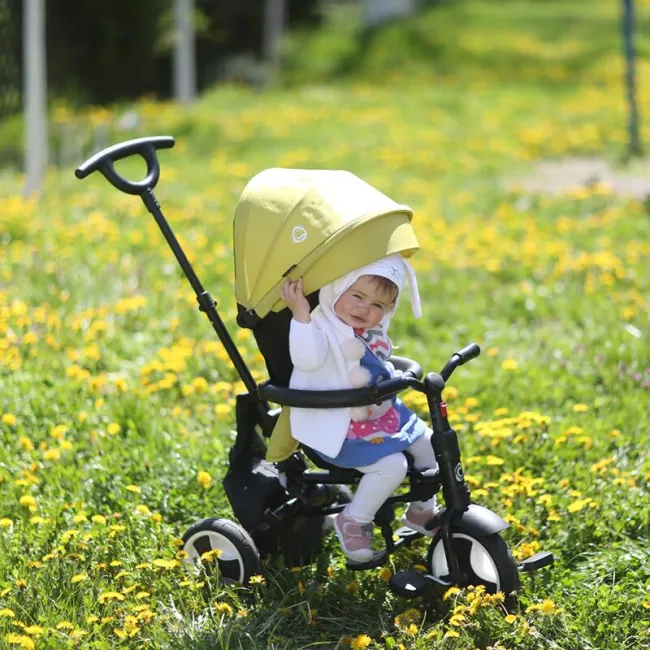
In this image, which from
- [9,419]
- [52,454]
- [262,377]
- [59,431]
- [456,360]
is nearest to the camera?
[456,360]

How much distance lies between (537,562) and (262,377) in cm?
191

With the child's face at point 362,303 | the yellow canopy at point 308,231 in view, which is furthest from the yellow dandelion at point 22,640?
the child's face at point 362,303

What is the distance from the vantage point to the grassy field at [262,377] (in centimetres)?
314

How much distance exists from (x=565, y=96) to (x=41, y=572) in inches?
493

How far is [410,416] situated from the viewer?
340 cm

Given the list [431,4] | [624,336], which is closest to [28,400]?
[624,336]

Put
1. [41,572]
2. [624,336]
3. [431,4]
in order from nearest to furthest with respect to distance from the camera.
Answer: [41,572] < [624,336] < [431,4]

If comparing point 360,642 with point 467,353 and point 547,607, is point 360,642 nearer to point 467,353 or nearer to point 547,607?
point 547,607

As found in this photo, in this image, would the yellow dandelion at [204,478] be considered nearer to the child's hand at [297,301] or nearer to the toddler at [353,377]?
the toddler at [353,377]

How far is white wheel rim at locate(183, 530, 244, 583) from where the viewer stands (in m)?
3.36

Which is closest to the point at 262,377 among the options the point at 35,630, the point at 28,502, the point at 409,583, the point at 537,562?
the point at 28,502

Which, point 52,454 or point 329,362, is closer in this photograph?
point 329,362

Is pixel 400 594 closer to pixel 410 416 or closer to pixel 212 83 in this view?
pixel 410 416

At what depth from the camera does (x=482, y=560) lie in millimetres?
3105
